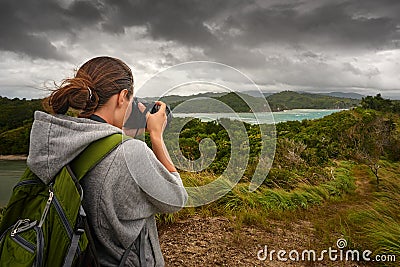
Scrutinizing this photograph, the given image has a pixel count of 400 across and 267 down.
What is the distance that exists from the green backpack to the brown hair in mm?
199

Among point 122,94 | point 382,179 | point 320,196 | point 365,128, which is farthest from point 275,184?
point 365,128

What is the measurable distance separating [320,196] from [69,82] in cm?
656

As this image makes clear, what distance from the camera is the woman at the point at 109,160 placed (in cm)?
124

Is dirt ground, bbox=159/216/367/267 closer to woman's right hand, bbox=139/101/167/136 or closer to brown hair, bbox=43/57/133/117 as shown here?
woman's right hand, bbox=139/101/167/136

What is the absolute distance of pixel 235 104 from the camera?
175cm

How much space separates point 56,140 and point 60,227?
0.32 metres

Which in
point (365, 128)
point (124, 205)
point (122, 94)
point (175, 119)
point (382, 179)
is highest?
point (122, 94)

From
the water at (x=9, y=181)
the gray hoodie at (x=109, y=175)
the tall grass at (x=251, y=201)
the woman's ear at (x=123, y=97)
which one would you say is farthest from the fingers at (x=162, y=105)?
the tall grass at (x=251, y=201)

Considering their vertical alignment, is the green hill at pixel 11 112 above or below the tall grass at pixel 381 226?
above

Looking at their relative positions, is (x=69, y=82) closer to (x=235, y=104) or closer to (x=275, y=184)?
(x=235, y=104)

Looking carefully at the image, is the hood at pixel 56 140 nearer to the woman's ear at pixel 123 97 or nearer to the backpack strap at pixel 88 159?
the backpack strap at pixel 88 159

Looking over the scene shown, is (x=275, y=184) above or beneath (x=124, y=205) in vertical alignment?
beneath

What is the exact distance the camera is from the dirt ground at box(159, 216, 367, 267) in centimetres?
370

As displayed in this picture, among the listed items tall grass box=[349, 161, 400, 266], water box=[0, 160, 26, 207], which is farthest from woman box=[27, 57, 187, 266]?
→ tall grass box=[349, 161, 400, 266]
